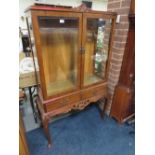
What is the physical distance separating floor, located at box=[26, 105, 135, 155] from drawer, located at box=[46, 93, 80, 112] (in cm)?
51

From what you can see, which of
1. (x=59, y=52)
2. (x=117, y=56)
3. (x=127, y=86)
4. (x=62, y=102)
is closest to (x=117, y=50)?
(x=117, y=56)

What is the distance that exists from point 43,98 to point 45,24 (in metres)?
0.71

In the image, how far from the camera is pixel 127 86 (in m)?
1.82

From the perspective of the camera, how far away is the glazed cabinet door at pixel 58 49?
3.97 ft

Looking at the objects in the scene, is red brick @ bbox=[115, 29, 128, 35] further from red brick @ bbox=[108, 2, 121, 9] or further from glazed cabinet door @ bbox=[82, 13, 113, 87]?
red brick @ bbox=[108, 2, 121, 9]

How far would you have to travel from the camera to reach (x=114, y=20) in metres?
1.56

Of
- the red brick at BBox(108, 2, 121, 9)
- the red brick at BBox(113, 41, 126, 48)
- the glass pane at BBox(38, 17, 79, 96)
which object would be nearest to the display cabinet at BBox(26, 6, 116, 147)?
the glass pane at BBox(38, 17, 79, 96)

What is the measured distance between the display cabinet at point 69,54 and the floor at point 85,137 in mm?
222

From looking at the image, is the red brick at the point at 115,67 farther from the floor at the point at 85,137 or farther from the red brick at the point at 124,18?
the floor at the point at 85,137

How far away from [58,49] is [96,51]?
1.76 feet

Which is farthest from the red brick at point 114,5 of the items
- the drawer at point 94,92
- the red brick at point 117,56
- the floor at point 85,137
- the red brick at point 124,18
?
the floor at point 85,137

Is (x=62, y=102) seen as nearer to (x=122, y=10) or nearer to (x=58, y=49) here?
(x=58, y=49)
